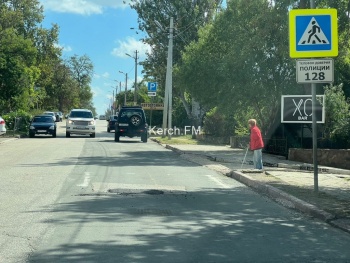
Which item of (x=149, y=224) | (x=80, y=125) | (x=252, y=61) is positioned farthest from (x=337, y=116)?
(x=80, y=125)

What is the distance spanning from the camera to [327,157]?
20.0 m

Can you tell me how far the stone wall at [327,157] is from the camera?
19.5 metres

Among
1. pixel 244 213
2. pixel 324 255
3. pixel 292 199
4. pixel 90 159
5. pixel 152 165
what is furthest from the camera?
pixel 90 159

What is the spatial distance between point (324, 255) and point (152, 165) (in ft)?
38.6

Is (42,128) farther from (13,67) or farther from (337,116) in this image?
(337,116)

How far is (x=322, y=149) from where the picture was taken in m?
20.3

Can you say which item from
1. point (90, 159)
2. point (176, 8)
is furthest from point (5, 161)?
point (176, 8)

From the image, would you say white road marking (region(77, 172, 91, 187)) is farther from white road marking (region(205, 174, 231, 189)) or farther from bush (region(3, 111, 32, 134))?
bush (region(3, 111, 32, 134))

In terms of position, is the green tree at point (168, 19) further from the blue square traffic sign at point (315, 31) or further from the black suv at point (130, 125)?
the blue square traffic sign at point (315, 31)

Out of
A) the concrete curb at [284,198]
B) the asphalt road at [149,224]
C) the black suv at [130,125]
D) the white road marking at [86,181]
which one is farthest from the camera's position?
the black suv at [130,125]

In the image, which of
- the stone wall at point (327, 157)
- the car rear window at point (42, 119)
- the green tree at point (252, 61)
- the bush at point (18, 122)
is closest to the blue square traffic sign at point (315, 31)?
the stone wall at point (327, 157)

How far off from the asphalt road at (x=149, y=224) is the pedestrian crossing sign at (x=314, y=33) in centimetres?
326

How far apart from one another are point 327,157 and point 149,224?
1351 cm

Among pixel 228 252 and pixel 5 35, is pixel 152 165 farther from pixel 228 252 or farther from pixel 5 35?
pixel 5 35
